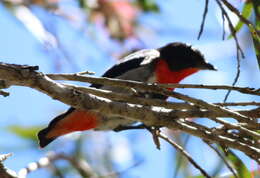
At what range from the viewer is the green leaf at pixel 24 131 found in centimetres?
400

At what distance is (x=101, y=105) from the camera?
1.84 meters

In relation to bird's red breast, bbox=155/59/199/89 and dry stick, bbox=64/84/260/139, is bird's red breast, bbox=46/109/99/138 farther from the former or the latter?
dry stick, bbox=64/84/260/139

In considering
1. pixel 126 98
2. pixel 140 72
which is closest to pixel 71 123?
pixel 140 72

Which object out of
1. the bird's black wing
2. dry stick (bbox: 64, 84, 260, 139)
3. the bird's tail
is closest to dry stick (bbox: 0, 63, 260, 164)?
dry stick (bbox: 64, 84, 260, 139)

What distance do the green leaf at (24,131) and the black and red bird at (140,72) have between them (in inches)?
22.5

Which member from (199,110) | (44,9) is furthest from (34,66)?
(44,9)

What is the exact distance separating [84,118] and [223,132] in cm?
163

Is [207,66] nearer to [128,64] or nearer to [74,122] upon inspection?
[128,64]

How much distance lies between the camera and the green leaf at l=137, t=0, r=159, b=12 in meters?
4.31

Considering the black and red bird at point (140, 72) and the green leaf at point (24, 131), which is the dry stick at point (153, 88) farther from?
the green leaf at point (24, 131)

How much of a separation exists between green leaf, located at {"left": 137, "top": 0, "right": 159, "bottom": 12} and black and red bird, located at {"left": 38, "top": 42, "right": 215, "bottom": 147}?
336mm

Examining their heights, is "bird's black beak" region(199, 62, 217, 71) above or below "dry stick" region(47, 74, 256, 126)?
above

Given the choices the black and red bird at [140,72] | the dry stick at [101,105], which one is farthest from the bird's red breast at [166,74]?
the dry stick at [101,105]

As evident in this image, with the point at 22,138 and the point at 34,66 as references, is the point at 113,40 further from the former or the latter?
the point at 34,66
